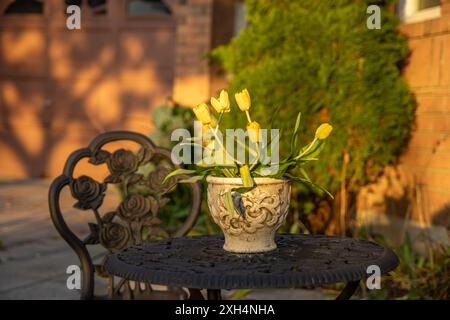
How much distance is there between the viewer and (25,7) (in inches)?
401

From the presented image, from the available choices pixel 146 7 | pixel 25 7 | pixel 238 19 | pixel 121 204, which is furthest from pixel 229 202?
pixel 25 7

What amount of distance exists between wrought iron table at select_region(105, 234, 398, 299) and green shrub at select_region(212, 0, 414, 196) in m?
2.40

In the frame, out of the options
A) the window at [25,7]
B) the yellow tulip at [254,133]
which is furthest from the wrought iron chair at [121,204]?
the window at [25,7]

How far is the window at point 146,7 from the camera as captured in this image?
30.3 feet

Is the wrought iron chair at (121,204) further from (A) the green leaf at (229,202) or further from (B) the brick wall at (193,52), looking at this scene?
(B) the brick wall at (193,52)

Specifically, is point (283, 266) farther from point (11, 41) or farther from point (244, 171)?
point (11, 41)

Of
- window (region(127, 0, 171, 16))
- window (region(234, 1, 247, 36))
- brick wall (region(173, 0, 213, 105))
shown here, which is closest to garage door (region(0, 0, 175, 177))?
window (region(127, 0, 171, 16))

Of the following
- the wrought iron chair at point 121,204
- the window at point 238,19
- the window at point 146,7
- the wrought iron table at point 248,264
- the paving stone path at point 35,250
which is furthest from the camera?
the window at point 146,7

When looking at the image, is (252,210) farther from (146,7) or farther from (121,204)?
(146,7)

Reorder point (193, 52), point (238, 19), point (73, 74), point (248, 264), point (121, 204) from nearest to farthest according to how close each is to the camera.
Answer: point (248, 264)
point (121, 204)
point (193, 52)
point (238, 19)
point (73, 74)

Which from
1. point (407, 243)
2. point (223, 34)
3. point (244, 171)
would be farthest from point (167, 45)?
point (244, 171)

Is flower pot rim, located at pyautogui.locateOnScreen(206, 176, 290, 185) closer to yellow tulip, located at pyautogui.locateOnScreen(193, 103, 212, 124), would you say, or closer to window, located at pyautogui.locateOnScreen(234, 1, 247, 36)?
yellow tulip, located at pyautogui.locateOnScreen(193, 103, 212, 124)

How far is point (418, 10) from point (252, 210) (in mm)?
3805

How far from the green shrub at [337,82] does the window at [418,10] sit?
→ 26 cm
